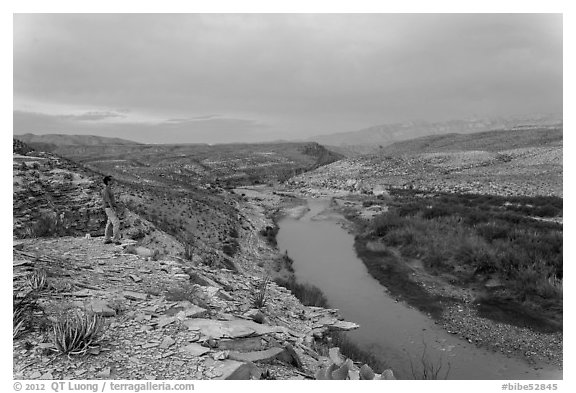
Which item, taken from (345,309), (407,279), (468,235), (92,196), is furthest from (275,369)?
(468,235)

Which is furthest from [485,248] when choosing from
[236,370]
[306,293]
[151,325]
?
[151,325]

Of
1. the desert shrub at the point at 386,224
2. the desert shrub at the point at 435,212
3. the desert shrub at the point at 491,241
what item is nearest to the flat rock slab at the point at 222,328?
the desert shrub at the point at 491,241

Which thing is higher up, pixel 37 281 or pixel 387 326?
pixel 37 281

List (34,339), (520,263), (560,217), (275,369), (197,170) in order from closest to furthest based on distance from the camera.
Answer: (34,339)
(275,369)
(520,263)
(560,217)
(197,170)

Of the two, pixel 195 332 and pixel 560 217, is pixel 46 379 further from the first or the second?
pixel 560 217

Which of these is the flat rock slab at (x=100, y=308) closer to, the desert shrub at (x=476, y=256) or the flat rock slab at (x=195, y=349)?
the flat rock slab at (x=195, y=349)

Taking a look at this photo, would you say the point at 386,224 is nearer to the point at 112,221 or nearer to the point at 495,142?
the point at 112,221
